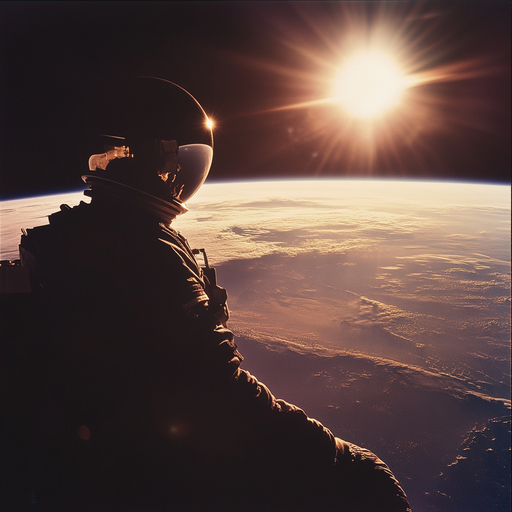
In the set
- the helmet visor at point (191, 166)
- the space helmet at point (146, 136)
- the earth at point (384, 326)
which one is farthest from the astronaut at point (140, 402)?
the earth at point (384, 326)

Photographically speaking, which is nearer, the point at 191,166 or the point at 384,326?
the point at 191,166

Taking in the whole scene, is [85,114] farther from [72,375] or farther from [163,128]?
[72,375]

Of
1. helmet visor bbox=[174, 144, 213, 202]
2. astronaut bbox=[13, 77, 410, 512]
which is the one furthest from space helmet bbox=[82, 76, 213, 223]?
astronaut bbox=[13, 77, 410, 512]

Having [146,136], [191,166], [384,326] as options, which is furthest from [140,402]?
[384,326]

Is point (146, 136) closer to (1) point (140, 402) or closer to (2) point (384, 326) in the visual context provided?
(1) point (140, 402)

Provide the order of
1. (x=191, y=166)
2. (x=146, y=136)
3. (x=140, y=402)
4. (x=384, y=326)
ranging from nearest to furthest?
(x=140, y=402) < (x=146, y=136) < (x=191, y=166) < (x=384, y=326)

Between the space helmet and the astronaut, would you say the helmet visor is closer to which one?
the space helmet
